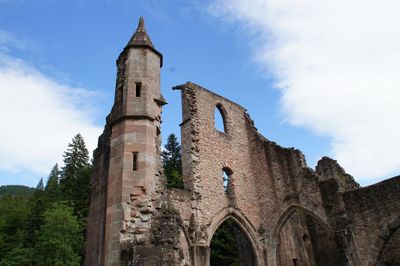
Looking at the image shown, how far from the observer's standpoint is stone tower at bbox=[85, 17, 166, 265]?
6.44m

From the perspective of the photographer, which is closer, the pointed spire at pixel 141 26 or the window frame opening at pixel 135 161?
the window frame opening at pixel 135 161

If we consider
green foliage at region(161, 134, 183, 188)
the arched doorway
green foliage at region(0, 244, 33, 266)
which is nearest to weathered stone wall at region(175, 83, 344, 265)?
the arched doorway

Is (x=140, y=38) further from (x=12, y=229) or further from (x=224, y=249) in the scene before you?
(x=12, y=229)

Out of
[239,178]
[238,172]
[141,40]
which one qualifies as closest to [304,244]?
[239,178]

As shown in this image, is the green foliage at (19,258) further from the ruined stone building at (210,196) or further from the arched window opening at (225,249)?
the ruined stone building at (210,196)

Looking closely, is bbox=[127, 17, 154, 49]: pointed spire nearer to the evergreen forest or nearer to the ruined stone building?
the ruined stone building

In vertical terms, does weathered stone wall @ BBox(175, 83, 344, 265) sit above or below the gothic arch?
above

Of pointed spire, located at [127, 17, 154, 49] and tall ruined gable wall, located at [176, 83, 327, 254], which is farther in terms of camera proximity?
tall ruined gable wall, located at [176, 83, 327, 254]

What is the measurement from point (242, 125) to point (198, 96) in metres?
2.73

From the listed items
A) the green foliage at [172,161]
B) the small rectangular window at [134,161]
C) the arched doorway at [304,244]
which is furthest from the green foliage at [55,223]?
the small rectangular window at [134,161]

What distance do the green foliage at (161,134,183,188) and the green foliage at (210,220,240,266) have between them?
4.44 meters

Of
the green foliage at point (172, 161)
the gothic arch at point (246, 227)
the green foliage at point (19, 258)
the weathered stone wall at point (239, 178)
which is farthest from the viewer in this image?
the green foliage at point (172, 161)

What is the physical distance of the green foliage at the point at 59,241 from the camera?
19.4m

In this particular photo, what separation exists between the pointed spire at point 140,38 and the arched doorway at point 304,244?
8667mm
